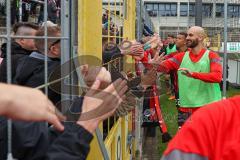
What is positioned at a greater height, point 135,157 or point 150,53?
point 150,53

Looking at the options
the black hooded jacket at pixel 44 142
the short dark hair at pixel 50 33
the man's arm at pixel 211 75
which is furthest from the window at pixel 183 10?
the black hooded jacket at pixel 44 142

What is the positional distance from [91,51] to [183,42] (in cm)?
435

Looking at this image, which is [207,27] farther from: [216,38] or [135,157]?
[135,157]

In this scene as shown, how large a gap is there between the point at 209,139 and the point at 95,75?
560mm

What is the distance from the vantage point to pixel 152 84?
8.88ft

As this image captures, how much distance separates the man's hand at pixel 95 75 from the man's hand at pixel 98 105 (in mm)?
68

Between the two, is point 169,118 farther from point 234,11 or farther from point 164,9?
point 164,9

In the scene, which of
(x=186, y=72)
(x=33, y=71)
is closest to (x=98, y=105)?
(x=33, y=71)

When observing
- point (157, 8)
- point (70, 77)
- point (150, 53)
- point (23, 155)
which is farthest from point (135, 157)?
point (157, 8)

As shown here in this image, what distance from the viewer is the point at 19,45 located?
2.39 metres

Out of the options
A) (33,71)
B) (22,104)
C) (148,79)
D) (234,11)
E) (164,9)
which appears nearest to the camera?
(22,104)

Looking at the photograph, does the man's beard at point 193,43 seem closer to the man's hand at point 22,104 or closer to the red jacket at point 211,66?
the red jacket at point 211,66

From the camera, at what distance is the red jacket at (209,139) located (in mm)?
1243

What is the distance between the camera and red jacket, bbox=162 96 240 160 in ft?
4.08
